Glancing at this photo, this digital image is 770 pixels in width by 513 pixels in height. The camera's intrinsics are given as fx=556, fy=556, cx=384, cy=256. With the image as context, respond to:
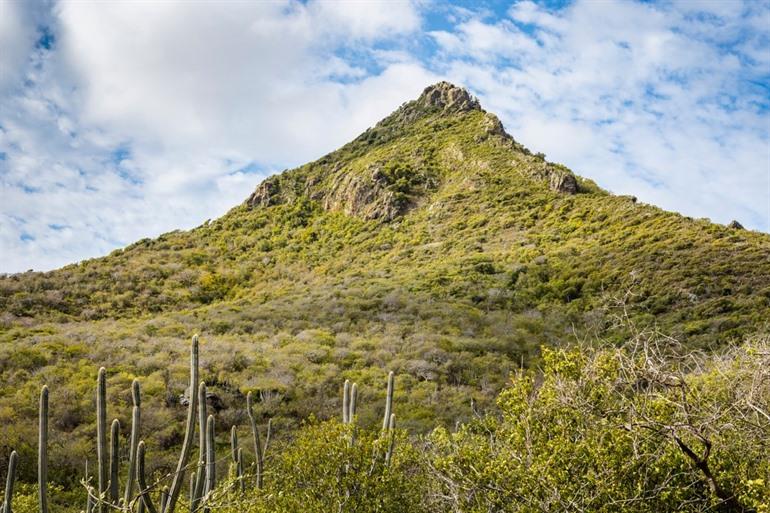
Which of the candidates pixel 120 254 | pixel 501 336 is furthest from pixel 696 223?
pixel 120 254

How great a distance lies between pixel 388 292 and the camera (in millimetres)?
36031

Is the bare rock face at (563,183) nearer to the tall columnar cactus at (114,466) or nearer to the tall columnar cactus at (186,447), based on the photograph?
the tall columnar cactus at (186,447)

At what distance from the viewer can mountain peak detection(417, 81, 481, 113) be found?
74.5 m

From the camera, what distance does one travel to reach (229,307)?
37938 mm

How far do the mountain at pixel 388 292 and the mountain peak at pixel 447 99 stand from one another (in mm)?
6886

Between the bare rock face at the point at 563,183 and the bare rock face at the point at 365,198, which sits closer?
the bare rock face at the point at 563,183

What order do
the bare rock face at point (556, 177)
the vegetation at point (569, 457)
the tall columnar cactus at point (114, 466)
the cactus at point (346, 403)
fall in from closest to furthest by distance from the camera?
the vegetation at point (569, 457) → the tall columnar cactus at point (114, 466) → the cactus at point (346, 403) → the bare rock face at point (556, 177)

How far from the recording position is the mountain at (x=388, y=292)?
21719 millimetres

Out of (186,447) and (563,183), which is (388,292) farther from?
(186,447)

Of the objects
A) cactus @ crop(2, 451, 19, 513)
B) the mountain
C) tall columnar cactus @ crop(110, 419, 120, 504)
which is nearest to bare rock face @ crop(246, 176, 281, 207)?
the mountain

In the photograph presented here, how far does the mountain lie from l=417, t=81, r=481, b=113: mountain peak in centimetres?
689

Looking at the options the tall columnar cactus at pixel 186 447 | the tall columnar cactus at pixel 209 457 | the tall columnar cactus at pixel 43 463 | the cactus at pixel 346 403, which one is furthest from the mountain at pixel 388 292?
the tall columnar cactus at pixel 43 463

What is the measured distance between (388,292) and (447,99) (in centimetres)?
4864

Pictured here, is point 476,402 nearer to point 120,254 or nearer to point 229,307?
point 229,307
